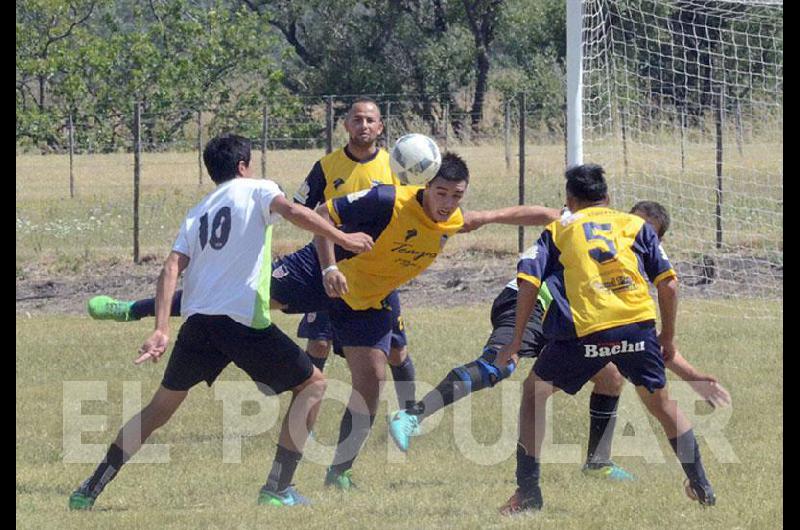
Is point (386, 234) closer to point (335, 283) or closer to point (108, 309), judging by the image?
point (335, 283)

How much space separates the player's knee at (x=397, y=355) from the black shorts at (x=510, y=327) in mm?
767

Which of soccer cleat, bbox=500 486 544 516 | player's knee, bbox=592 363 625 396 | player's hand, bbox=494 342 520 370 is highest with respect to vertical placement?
player's hand, bbox=494 342 520 370

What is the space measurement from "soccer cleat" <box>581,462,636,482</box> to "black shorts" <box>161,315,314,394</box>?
1828mm

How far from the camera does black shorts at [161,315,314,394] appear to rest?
6820 millimetres

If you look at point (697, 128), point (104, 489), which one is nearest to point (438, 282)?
point (697, 128)

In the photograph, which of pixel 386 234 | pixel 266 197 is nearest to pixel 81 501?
pixel 266 197

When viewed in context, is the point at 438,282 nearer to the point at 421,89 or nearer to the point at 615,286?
the point at 615,286

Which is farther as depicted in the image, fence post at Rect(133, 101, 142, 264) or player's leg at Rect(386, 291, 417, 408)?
fence post at Rect(133, 101, 142, 264)

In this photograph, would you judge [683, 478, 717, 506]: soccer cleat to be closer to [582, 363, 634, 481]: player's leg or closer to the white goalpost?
[582, 363, 634, 481]: player's leg

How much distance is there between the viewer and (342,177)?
8.95 metres

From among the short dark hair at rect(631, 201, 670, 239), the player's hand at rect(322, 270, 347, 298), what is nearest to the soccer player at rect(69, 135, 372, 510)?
the player's hand at rect(322, 270, 347, 298)

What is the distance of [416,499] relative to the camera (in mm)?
7207

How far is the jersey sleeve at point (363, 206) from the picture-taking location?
289 inches

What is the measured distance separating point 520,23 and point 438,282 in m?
20.1
